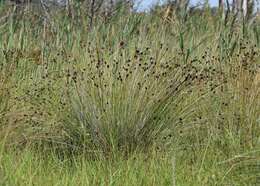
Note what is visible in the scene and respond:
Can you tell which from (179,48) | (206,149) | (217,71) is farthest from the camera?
(179,48)

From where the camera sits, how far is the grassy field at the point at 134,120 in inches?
161

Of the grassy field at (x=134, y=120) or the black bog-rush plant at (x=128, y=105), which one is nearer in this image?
the grassy field at (x=134, y=120)

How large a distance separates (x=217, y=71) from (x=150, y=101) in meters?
1.04

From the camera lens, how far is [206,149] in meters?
4.32

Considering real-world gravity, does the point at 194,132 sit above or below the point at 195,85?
below

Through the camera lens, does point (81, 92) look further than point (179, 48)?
No

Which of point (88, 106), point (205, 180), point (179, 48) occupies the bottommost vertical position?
point (205, 180)

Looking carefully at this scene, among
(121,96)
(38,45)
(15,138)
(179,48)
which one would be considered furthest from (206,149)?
(38,45)

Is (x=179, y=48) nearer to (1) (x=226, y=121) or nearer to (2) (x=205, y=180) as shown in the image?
(1) (x=226, y=121)

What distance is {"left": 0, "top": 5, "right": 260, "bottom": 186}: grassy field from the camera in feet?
13.4

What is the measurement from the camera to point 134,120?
470cm

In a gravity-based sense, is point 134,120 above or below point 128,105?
below

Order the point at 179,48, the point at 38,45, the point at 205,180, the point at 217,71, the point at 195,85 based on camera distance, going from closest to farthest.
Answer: the point at 205,180
the point at 195,85
the point at 217,71
the point at 179,48
the point at 38,45

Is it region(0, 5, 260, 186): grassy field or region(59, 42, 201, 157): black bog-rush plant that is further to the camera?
region(59, 42, 201, 157): black bog-rush plant
